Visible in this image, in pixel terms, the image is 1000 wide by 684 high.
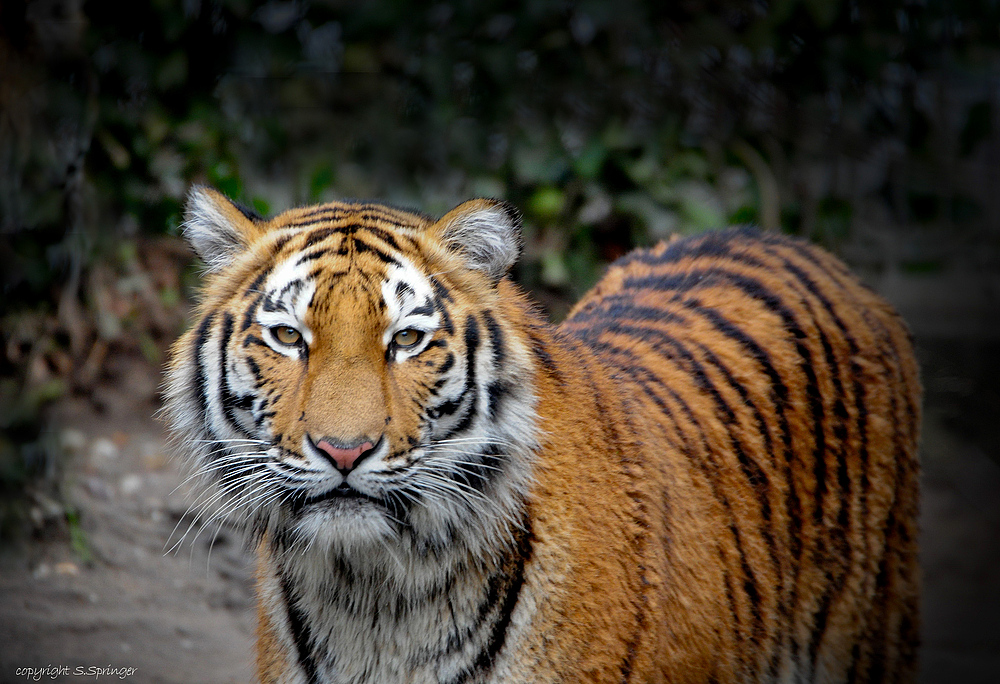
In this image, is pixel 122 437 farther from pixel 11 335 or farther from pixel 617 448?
pixel 617 448

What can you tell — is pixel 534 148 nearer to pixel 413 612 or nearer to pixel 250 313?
pixel 250 313

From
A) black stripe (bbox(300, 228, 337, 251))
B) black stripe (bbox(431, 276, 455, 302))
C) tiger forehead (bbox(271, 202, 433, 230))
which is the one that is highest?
tiger forehead (bbox(271, 202, 433, 230))

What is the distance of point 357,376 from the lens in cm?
151

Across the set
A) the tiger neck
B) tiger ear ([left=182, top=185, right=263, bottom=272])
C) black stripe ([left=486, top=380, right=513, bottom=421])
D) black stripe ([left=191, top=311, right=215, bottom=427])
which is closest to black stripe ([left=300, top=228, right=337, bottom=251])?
tiger ear ([left=182, top=185, right=263, bottom=272])

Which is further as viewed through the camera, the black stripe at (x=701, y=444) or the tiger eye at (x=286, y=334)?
the black stripe at (x=701, y=444)

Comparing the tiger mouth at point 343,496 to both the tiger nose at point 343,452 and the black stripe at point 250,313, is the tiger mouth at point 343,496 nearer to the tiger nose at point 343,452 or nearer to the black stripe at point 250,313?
the tiger nose at point 343,452

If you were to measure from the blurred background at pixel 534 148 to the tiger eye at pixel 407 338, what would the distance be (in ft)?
6.65

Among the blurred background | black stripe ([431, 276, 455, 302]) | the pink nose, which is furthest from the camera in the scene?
the blurred background

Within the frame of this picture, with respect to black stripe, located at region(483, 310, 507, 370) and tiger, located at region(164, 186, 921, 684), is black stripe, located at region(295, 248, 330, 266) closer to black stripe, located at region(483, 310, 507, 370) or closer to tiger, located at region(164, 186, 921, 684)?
tiger, located at region(164, 186, 921, 684)

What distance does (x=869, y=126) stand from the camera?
397 centimetres

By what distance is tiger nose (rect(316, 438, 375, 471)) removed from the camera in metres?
1.43

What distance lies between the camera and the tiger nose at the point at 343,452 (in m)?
1.43
